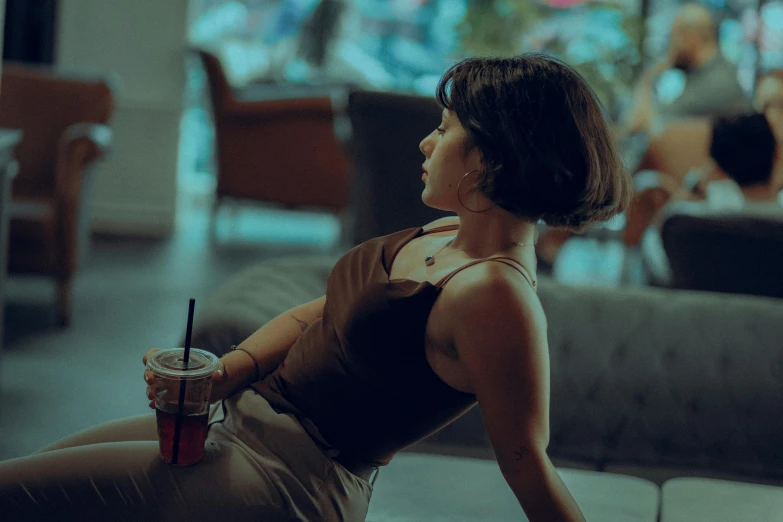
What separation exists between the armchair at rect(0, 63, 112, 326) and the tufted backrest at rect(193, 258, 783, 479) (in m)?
1.95

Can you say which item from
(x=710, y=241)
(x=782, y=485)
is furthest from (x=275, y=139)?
(x=782, y=485)

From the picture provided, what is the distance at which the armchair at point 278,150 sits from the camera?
563 cm

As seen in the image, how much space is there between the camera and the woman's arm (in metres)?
1.47

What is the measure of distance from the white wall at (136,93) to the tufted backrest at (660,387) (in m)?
3.99

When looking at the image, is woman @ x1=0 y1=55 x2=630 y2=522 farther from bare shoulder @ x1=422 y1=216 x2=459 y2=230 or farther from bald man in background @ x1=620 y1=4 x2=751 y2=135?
bald man in background @ x1=620 y1=4 x2=751 y2=135

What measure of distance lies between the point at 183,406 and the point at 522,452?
437 millimetres

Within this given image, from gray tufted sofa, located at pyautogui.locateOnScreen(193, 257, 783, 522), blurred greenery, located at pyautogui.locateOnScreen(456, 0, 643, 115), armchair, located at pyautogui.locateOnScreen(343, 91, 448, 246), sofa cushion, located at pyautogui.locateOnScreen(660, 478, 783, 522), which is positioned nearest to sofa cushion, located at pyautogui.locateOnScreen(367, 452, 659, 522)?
sofa cushion, located at pyautogui.locateOnScreen(660, 478, 783, 522)

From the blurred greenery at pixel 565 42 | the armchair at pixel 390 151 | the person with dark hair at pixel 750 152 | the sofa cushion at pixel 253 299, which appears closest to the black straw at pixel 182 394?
the sofa cushion at pixel 253 299

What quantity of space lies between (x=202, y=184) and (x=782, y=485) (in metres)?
6.04

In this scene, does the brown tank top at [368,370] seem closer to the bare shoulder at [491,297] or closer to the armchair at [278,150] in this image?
the bare shoulder at [491,297]

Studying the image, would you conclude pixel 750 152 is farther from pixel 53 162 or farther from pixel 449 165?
pixel 53 162

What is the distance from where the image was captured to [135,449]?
1.31m

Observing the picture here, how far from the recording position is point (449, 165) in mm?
1298

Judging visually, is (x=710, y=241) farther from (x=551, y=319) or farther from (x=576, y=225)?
(x=576, y=225)
